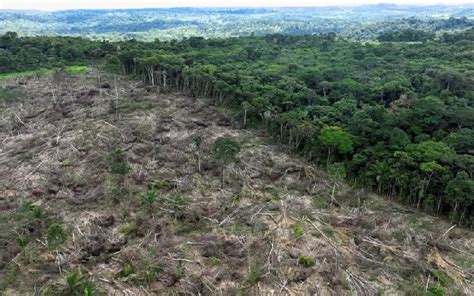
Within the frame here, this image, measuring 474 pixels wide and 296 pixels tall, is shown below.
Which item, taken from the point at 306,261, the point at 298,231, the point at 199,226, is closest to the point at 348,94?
the point at 298,231

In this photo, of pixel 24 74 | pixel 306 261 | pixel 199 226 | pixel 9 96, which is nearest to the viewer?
pixel 306 261

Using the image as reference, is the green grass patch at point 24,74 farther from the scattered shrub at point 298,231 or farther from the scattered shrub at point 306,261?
the scattered shrub at point 306,261

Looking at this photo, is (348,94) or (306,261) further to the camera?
(348,94)

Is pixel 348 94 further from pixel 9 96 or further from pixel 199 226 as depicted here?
pixel 9 96

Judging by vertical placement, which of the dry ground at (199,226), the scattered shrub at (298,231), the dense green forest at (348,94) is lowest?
the dry ground at (199,226)

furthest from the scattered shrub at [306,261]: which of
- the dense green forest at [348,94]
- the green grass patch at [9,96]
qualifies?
the green grass patch at [9,96]

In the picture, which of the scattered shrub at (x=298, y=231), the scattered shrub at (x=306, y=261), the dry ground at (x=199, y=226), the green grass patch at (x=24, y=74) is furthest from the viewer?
the green grass patch at (x=24, y=74)

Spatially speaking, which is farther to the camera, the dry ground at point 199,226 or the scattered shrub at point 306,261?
the scattered shrub at point 306,261

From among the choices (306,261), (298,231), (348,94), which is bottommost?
(306,261)
